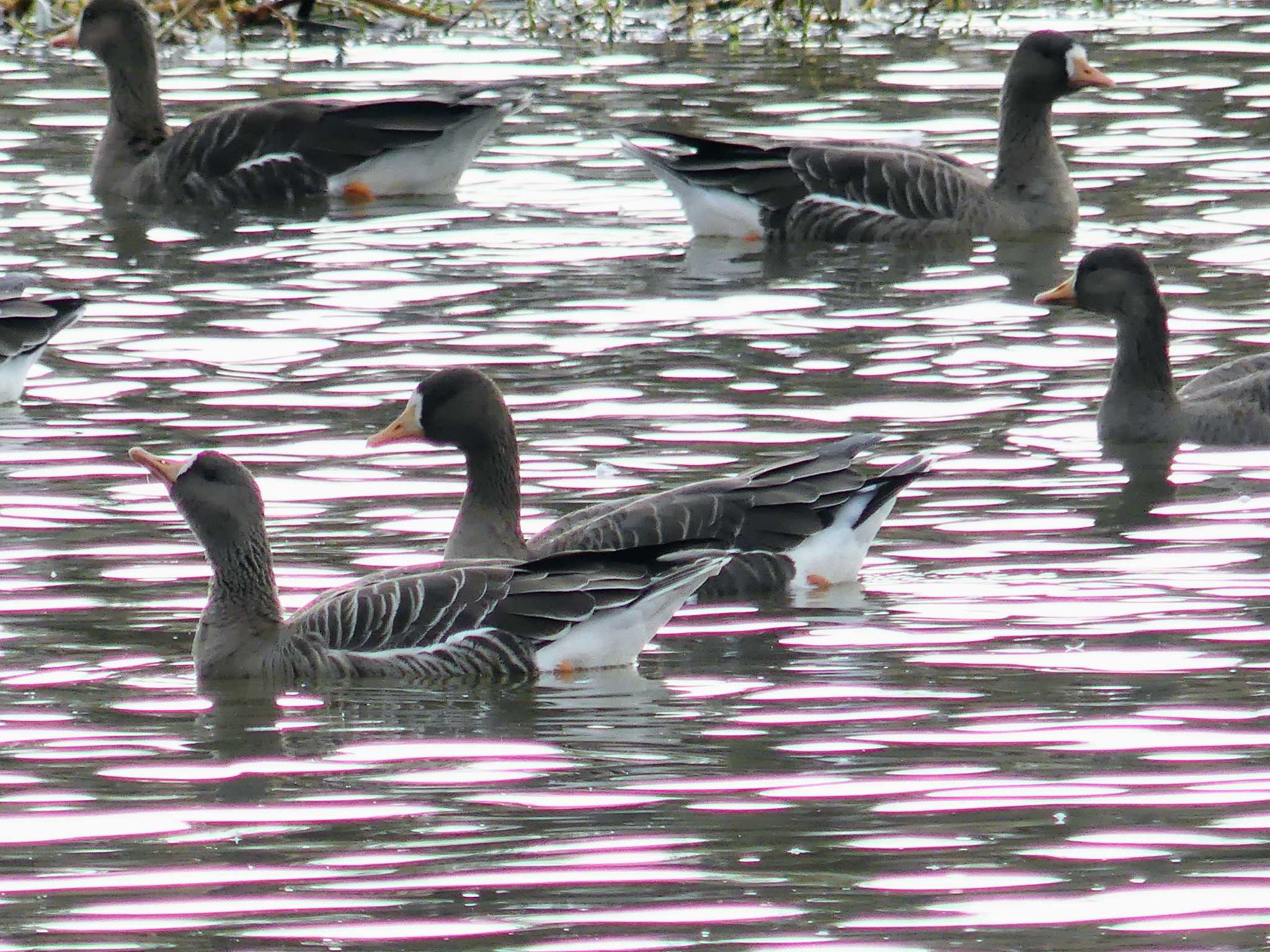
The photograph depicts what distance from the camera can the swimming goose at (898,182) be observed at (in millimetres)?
17484

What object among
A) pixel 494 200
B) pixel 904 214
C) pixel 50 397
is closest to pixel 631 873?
pixel 50 397

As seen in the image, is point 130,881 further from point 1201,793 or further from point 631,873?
point 1201,793

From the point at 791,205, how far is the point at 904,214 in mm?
791

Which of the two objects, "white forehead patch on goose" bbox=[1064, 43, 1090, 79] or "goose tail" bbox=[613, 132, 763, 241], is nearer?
"goose tail" bbox=[613, 132, 763, 241]

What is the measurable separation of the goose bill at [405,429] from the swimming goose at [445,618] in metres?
1.26

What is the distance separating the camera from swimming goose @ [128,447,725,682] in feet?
30.2

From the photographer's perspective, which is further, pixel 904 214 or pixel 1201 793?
pixel 904 214

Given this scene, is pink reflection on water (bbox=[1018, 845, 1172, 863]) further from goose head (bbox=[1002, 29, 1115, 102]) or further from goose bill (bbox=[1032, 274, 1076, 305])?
goose head (bbox=[1002, 29, 1115, 102])

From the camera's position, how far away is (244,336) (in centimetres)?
1467

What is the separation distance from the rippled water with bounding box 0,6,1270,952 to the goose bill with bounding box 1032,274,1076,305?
0.42m

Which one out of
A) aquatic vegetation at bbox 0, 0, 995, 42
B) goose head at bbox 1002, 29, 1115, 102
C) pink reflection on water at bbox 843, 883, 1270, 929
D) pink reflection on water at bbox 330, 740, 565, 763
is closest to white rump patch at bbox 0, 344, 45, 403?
pink reflection on water at bbox 330, 740, 565, 763

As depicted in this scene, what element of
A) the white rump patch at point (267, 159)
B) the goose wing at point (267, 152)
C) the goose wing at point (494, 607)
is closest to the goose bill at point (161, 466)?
the goose wing at point (494, 607)

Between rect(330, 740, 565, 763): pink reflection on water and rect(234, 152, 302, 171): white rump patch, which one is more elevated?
rect(234, 152, 302, 171): white rump patch

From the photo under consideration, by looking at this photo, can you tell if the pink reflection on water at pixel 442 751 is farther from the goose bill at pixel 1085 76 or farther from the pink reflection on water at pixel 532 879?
the goose bill at pixel 1085 76
